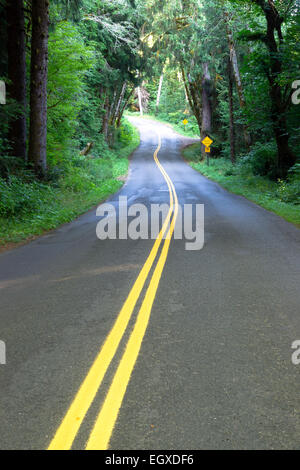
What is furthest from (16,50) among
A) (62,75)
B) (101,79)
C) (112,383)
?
(101,79)

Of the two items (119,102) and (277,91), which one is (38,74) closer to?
(277,91)

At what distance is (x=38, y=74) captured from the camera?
51.9 ft

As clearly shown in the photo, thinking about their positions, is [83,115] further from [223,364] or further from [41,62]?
[223,364]

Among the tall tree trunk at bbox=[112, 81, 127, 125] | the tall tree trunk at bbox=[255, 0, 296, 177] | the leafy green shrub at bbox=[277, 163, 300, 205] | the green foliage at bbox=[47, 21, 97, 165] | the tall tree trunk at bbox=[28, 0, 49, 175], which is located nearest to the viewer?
the tall tree trunk at bbox=[28, 0, 49, 175]

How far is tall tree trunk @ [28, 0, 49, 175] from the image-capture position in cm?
1552

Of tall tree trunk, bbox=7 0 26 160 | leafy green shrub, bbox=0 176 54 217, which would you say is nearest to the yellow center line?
leafy green shrub, bbox=0 176 54 217

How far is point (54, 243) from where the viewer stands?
1027 centimetres

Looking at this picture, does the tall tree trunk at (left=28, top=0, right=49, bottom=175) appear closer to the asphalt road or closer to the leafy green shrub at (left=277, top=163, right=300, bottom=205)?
the asphalt road

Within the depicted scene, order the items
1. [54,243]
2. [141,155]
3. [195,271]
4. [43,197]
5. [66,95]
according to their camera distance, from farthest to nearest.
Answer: [141,155]
[66,95]
[43,197]
[54,243]
[195,271]

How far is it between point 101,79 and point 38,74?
52.0 feet

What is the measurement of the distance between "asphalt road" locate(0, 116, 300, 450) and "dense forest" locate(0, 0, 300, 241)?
4.96 metres

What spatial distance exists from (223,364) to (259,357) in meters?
0.41

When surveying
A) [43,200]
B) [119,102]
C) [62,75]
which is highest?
[119,102]

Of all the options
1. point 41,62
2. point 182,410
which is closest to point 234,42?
point 41,62
